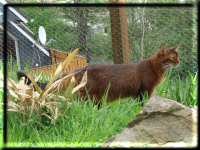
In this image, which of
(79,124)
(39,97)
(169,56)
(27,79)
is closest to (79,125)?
(79,124)

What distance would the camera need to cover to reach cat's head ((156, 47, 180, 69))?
10.8 ft

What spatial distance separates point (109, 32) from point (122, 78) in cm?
29

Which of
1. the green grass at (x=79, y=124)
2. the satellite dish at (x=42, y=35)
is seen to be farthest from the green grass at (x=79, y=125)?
the satellite dish at (x=42, y=35)

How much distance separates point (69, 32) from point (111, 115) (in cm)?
73

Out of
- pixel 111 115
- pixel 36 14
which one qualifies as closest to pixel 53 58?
pixel 36 14

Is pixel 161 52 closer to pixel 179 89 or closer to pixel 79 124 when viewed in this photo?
pixel 179 89

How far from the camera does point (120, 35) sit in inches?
129

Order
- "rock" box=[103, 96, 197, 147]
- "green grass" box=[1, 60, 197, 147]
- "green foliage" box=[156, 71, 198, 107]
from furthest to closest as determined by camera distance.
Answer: "green foliage" box=[156, 71, 198, 107], "green grass" box=[1, 60, 197, 147], "rock" box=[103, 96, 197, 147]

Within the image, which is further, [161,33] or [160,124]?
[161,33]

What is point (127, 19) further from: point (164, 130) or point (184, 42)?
point (164, 130)

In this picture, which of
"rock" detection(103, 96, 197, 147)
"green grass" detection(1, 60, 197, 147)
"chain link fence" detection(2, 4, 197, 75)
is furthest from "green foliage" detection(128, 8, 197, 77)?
"rock" detection(103, 96, 197, 147)

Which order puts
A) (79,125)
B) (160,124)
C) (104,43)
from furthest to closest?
(104,43), (79,125), (160,124)

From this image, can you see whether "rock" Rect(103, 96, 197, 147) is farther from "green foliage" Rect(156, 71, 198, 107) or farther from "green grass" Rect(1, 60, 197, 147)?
"green foliage" Rect(156, 71, 198, 107)

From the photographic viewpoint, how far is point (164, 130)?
264 centimetres
